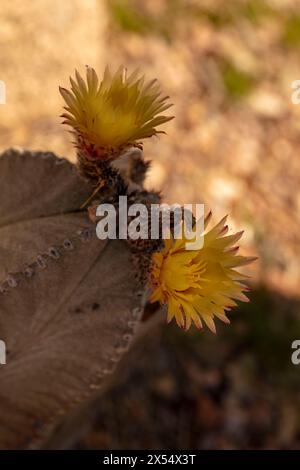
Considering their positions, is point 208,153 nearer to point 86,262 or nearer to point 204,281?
point 86,262

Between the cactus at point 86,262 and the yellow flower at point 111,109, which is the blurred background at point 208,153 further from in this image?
the yellow flower at point 111,109

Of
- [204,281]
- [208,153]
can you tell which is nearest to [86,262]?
[204,281]

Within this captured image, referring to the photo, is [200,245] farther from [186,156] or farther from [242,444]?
[186,156]

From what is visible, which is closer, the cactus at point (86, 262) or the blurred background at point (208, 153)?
the cactus at point (86, 262)

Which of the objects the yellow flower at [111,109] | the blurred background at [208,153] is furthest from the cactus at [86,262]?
the blurred background at [208,153]

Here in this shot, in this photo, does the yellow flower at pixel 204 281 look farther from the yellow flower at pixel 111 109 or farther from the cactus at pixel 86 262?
the yellow flower at pixel 111 109

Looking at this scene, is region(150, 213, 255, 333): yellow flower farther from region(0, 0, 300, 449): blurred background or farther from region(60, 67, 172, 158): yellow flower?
region(0, 0, 300, 449): blurred background

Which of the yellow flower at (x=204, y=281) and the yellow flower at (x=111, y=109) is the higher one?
the yellow flower at (x=111, y=109)
